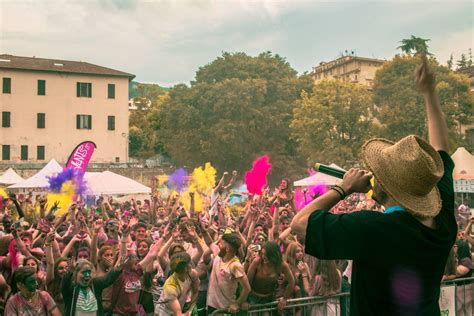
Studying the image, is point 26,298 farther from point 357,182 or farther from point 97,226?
point 357,182

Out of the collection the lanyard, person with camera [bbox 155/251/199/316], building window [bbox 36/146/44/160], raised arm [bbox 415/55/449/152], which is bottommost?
person with camera [bbox 155/251/199/316]

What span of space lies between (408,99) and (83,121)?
3400 cm

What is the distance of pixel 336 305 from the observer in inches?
258

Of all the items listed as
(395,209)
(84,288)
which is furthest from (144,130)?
(395,209)

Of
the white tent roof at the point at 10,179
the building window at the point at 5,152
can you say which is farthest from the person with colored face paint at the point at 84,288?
the building window at the point at 5,152

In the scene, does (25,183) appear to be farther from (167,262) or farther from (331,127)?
(331,127)

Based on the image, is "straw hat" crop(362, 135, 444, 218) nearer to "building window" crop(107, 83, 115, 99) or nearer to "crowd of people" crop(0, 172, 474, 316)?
"crowd of people" crop(0, 172, 474, 316)

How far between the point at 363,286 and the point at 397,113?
3989cm

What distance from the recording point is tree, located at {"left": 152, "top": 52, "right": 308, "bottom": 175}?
149 ft

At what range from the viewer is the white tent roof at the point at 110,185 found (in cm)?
1861

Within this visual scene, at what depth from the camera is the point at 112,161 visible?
56781 millimetres

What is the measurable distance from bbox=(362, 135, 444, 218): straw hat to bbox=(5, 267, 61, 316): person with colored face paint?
416cm

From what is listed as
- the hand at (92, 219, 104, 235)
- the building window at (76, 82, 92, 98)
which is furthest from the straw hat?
the building window at (76, 82, 92, 98)

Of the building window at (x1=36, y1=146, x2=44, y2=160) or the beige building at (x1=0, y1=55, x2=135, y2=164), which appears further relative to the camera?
the building window at (x1=36, y1=146, x2=44, y2=160)
